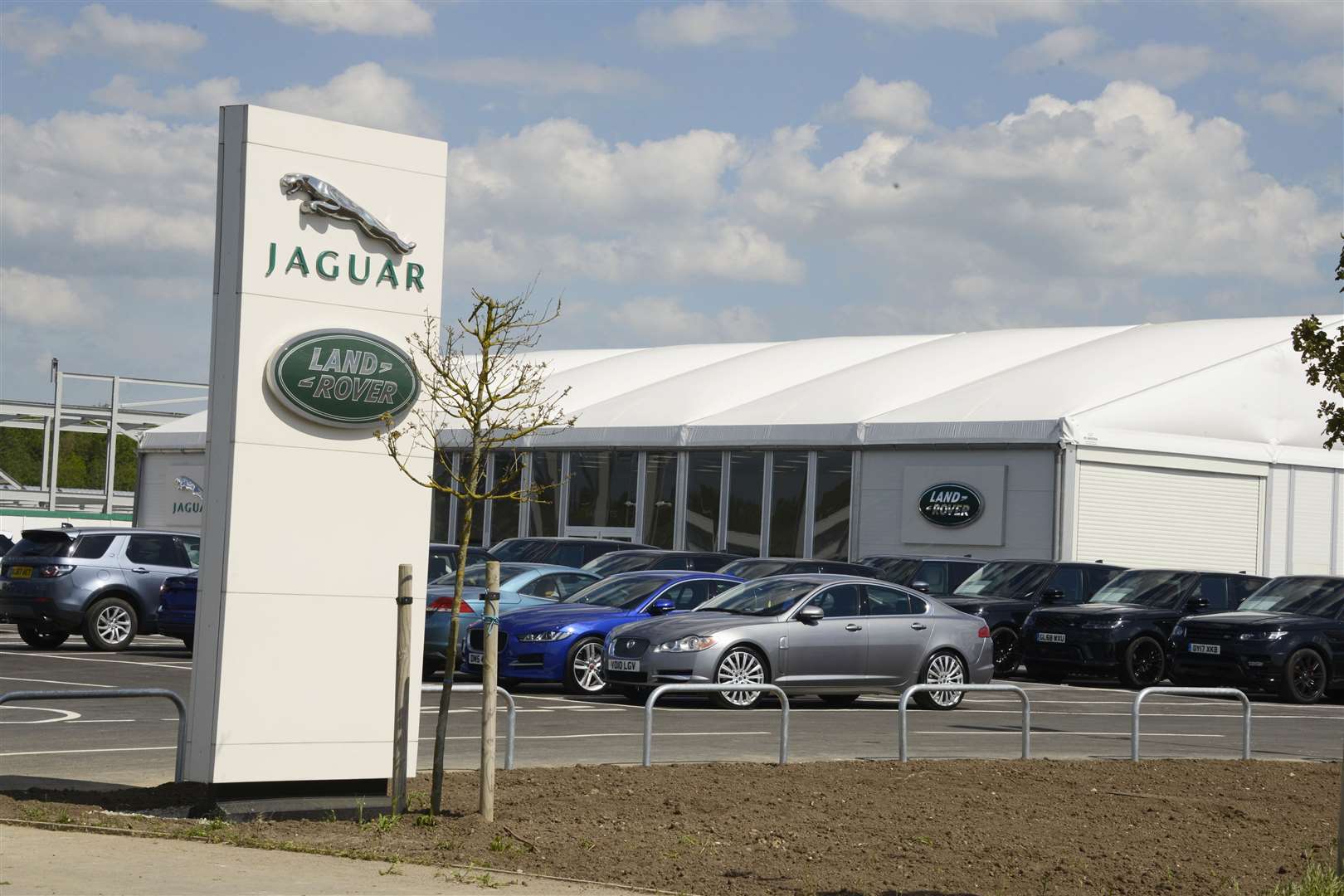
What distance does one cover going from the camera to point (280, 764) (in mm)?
10078

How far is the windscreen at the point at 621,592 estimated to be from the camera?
21359 mm

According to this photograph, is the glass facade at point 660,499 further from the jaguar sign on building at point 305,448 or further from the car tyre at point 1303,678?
the jaguar sign on building at point 305,448

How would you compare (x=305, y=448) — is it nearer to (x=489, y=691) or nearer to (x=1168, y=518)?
(x=489, y=691)

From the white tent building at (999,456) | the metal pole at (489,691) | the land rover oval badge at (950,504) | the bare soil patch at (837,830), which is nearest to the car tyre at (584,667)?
the bare soil patch at (837,830)

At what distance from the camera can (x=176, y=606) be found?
80.0 ft

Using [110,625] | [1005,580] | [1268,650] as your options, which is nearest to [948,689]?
[1268,650]

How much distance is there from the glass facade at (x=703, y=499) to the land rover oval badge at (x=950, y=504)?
18.8 ft

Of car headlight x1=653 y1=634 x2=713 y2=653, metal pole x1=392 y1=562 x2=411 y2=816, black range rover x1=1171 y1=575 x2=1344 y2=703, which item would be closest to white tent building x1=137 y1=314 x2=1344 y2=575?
black range rover x1=1171 y1=575 x2=1344 y2=703

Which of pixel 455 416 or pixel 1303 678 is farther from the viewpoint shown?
A: pixel 1303 678

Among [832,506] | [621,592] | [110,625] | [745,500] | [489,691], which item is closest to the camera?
[489,691]

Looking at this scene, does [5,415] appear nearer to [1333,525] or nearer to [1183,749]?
[1333,525]

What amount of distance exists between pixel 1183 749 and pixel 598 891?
9389 mm

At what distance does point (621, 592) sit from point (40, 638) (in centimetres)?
917

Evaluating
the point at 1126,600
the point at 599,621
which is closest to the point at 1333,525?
the point at 1126,600
